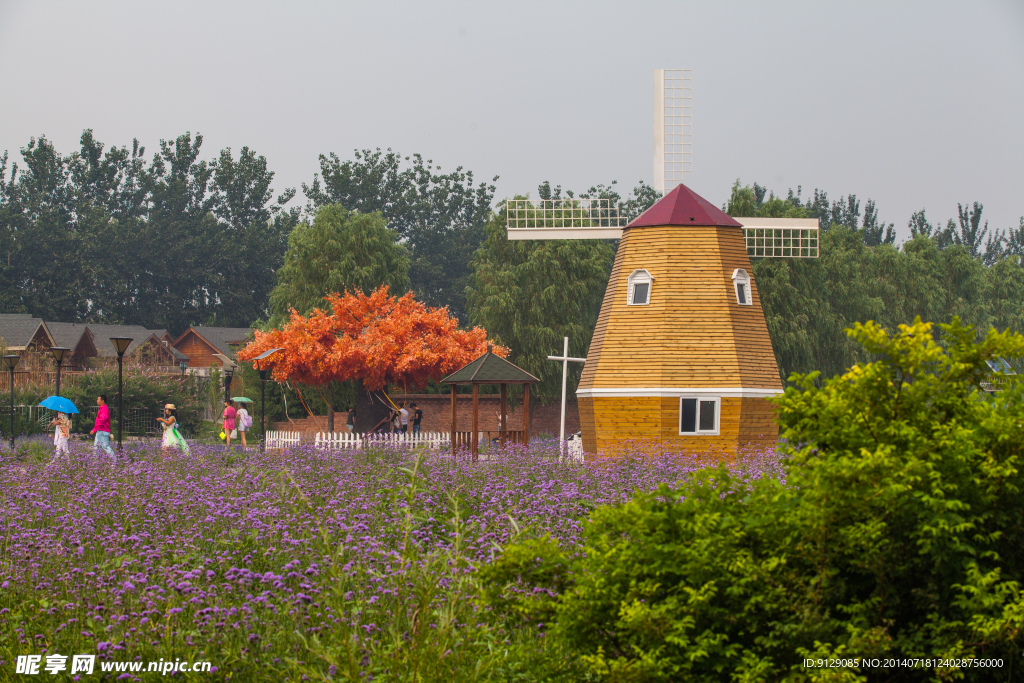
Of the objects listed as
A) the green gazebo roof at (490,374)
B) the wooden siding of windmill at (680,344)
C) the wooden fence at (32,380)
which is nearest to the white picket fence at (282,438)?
the green gazebo roof at (490,374)

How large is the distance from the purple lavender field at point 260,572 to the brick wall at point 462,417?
29168 mm

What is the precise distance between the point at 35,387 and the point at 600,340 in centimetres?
2842

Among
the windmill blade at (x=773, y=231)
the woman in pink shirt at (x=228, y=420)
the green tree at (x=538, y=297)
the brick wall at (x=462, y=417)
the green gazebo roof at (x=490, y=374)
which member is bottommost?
the brick wall at (x=462, y=417)

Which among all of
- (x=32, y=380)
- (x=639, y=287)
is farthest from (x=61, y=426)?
(x=32, y=380)

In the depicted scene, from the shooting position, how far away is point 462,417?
4209 cm

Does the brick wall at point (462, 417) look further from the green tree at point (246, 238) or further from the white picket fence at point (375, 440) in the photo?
the green tree at point (246, 238)

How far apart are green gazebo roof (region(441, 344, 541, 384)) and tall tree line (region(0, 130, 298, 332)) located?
62.5 m

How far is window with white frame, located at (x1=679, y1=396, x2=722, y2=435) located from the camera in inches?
942

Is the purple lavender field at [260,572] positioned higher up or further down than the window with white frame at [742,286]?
further down

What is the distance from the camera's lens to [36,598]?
7.55m

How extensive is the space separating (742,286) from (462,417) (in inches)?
742

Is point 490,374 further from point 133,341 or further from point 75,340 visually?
point 133,341

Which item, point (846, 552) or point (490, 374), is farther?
point (490, 374)

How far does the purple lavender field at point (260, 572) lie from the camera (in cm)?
646
